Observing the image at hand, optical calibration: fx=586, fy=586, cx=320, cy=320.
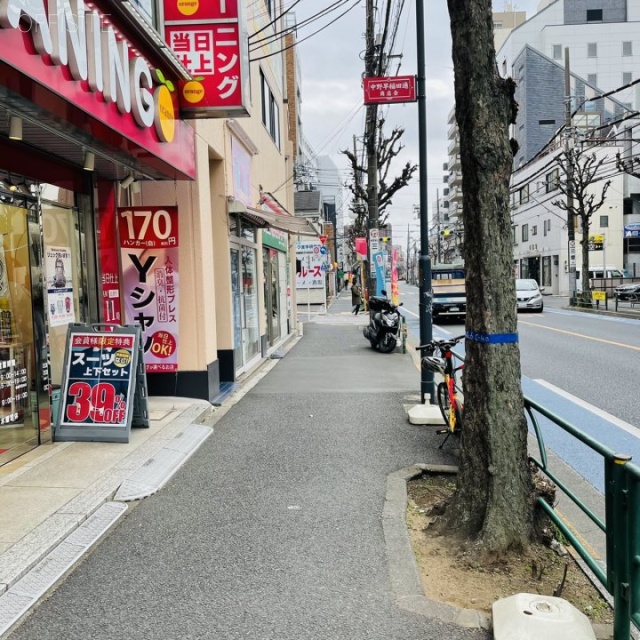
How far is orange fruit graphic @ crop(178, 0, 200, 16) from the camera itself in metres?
7.16

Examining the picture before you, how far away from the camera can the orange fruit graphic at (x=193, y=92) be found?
7059 mm

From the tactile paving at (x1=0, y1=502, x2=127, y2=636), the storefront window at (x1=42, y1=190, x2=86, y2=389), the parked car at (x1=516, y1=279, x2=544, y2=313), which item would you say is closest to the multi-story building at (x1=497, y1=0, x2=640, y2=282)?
the parked car at (x1=516, y1=279, x2=544, y2=313)

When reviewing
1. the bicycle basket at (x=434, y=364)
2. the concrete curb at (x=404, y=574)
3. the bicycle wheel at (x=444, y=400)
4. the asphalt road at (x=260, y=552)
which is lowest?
the concrete curb at (x=404, y=574)

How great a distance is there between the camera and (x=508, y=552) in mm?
3592

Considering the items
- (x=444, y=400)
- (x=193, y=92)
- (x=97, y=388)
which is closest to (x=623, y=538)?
(x=444, y=400)

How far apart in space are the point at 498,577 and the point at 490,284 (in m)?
1.75

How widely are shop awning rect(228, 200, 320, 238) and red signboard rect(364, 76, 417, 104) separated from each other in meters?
2.60

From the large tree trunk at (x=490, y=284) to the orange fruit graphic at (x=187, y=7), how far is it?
445cm

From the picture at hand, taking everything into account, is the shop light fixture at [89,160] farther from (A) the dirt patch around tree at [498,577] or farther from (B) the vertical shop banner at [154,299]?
(A) the dirt patch around tree at [498,577]

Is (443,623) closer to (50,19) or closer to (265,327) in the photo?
(50,19)

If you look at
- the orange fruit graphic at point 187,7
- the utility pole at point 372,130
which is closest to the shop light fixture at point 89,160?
the orange fruit graphic at point 187,7

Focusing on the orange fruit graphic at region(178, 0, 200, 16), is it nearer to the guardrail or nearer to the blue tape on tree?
the blue tape on tree

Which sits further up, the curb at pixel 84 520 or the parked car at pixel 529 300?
the parked car at pixel 529 300

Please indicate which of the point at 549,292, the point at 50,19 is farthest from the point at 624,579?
the point at 549,292
